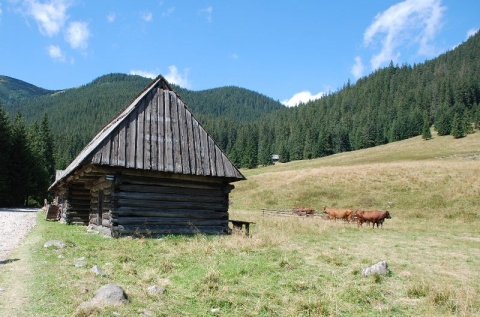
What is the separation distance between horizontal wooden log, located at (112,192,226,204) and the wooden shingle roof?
4.28ft

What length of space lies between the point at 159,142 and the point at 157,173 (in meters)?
1.48

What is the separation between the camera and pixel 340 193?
4650cm

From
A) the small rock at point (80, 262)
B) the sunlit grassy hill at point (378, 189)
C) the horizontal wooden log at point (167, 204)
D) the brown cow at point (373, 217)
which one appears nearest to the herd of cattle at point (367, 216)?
the brown cow at point (373, 217)

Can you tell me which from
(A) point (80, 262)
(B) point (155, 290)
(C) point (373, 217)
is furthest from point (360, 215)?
(B) point (155, 290)

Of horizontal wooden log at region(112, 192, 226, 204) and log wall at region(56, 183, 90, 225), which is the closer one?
horizontal wooden log at region(112, 192, 226, 204)

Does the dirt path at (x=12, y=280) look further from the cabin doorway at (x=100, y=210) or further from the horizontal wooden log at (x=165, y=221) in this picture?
the cabin doorway at (x=100, y=210)

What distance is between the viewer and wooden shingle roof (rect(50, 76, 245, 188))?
14945 mm

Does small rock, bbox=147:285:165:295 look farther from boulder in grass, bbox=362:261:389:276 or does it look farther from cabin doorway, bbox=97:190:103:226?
cabin doorway, bbox=97:190:103:226

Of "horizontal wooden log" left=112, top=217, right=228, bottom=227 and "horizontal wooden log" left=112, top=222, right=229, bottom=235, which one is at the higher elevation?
"horizontal wooden log" left=112, top=217, right=228, bottom=227

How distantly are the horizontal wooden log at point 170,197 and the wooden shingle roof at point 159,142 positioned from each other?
130cm

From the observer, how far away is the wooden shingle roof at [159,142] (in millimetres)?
14945

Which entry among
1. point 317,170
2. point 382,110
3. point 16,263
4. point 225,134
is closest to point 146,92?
point 16,263

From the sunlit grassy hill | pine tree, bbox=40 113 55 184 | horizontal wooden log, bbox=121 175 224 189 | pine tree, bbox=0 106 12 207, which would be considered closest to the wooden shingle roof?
horizontal wooden log, bbox=121 175 224 189

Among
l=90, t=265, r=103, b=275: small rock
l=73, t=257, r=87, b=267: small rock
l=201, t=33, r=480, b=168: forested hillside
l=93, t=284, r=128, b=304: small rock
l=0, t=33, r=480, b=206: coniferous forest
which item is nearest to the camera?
l=93, t=284, r=128, b=304: small rock
